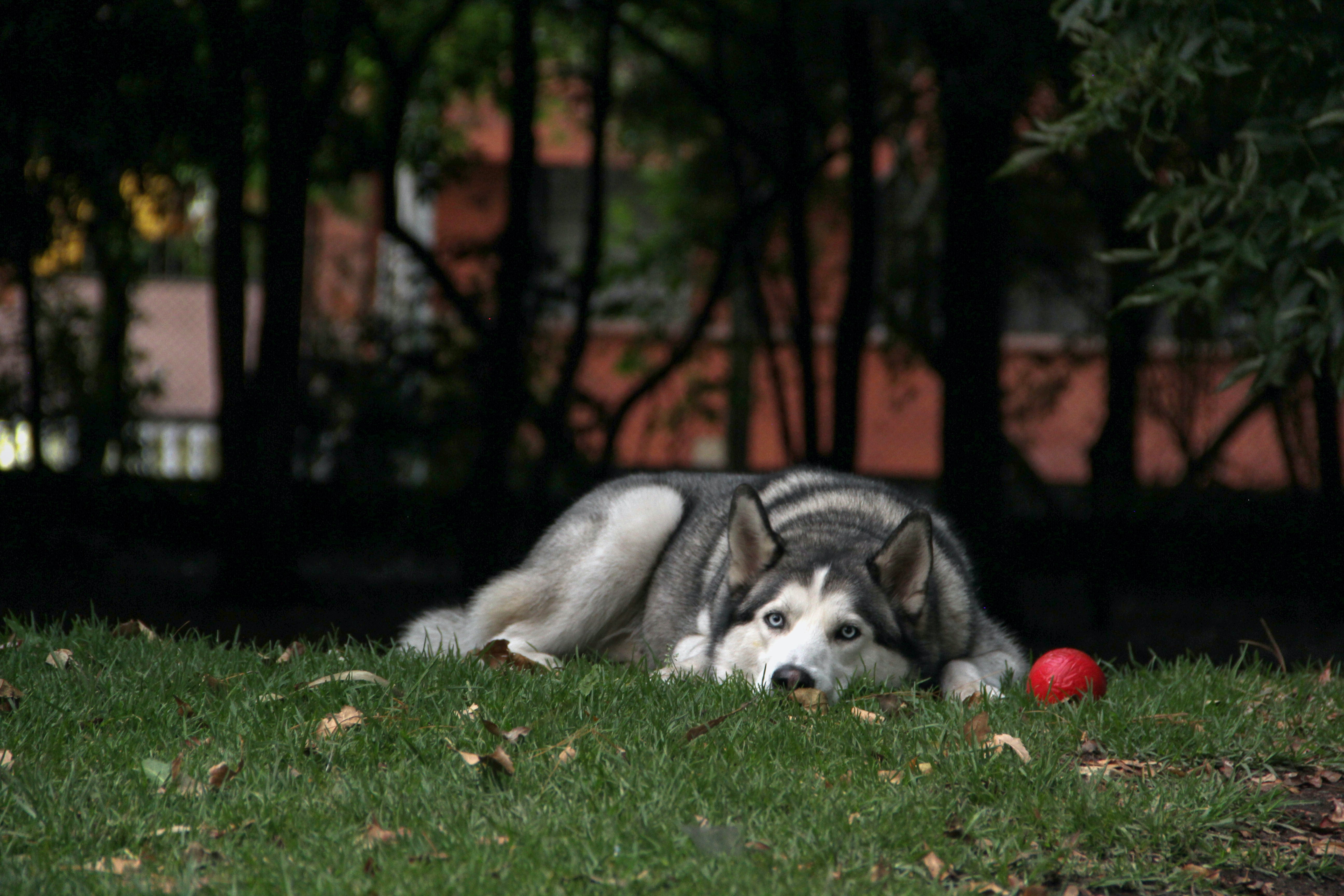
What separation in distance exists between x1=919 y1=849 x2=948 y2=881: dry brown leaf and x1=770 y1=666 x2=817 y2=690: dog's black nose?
3.13 ft

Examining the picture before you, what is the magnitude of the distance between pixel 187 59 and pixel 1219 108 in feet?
19.4

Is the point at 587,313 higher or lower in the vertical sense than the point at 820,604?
higher

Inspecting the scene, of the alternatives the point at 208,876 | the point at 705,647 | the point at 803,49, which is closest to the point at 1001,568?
the point at 705,647

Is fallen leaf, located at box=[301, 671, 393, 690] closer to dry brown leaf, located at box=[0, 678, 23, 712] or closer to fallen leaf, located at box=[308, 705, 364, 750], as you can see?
fallen leaf, located at box=[308, 705, 364, 750]

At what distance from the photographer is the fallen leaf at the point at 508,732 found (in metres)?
3.27

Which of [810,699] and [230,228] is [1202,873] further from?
[230,228]

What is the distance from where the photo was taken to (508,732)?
333 centimetres

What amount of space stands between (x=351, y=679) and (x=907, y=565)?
1.77m

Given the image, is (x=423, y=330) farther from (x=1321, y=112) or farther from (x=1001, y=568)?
(x=1321, y=112)

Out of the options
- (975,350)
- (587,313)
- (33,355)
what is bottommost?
(33,355)

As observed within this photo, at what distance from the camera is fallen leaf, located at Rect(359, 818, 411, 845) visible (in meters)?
2.68

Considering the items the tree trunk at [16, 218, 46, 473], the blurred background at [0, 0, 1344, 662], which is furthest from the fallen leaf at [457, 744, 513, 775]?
the tree trunk at [16, 218, 46, 473]

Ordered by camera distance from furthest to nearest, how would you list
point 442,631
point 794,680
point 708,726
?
point 442,631 < point 794,680 < point 708,726

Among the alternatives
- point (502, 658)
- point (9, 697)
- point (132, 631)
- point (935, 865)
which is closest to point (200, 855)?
point (9, 697)
